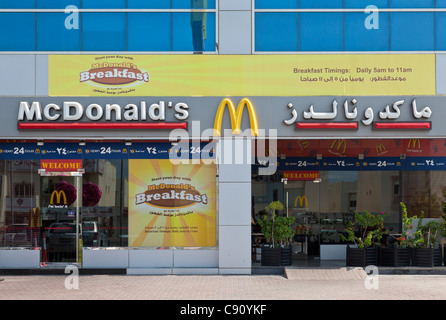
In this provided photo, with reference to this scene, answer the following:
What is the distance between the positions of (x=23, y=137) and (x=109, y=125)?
8.24 feet

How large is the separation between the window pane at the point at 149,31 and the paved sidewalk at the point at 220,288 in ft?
21.7

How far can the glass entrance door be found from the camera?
676 inches

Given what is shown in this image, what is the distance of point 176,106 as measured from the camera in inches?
659

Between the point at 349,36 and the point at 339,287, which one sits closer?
the point at 339,287

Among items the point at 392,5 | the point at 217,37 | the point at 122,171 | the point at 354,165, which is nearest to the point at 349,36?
the point at 392,5

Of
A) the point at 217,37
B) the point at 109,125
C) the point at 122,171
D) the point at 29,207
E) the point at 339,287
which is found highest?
the point at 217,37

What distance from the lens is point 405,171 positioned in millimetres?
20203

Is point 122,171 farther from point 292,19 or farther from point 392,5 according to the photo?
point 392,5

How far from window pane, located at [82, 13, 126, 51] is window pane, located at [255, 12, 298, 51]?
12.9 ft

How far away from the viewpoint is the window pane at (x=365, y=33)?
16984 mm

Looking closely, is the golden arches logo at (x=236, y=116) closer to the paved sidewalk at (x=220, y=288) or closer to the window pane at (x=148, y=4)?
the window pane at (x=148, y=4)

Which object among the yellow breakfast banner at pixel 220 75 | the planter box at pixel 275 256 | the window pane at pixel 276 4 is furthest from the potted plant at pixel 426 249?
the window pane at pixel 276 4

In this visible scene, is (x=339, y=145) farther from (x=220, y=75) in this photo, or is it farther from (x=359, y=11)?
(x=220, y=75)
